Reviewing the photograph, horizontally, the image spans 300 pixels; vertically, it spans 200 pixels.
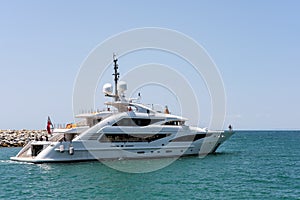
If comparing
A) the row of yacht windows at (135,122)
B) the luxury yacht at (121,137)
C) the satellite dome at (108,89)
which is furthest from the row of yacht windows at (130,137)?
the satellite dome at (108,89)

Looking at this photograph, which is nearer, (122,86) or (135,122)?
(135,122)

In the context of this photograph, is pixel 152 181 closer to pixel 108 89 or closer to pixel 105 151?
pixel 105 151

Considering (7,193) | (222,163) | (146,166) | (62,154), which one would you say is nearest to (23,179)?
(7,193)

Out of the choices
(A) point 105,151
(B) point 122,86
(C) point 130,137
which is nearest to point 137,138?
(C) point 130,137

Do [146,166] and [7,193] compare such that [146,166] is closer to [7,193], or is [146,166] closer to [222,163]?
[222,163]

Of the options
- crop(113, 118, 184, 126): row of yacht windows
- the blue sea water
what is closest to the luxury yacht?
crop(113, 118, 184, 126): row of yacht windows

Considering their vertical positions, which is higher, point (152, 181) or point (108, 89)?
point (108, 89)

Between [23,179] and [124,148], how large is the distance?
32.3ft

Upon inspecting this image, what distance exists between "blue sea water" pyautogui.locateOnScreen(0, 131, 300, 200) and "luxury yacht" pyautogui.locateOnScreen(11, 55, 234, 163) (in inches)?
47.4

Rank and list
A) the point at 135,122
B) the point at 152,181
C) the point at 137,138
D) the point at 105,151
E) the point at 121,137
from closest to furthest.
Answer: the point at 152,181 < the point at 105,151 < the point at 121,137 < the point at 137,138 < the point at 135,122

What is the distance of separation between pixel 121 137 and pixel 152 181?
985 cm

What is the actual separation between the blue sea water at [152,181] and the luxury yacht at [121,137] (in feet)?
3.95

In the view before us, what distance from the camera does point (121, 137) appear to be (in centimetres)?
3234

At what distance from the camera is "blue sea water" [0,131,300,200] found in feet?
64.7
